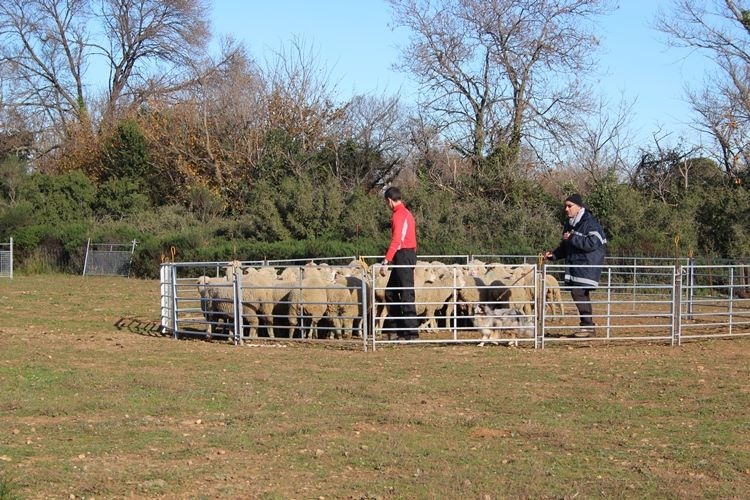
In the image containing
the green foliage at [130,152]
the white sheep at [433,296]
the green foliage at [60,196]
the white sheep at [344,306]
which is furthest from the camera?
the green foliage at [130,152]

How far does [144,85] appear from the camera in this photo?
57906mm

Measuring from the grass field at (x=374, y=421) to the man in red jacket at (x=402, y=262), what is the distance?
22.6 inches

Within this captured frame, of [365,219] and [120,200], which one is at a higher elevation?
[120,200]

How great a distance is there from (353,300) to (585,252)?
3.66m

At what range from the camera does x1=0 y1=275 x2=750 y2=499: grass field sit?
655 centimetres

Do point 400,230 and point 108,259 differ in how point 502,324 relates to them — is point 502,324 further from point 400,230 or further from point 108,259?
point 108,259

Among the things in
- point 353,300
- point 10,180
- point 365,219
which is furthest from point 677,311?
point 10,180

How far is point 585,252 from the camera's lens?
14273 mm

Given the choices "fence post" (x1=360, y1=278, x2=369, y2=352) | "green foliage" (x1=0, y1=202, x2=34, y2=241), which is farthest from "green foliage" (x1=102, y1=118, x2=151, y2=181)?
"fence post" (x1=360, y1=278, x2=369, y2=352)

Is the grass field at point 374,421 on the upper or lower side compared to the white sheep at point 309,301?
lower

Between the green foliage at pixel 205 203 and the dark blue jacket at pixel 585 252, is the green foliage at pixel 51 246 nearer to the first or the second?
the green foliage at pixel 205 203

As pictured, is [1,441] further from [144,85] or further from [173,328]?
[144,85]

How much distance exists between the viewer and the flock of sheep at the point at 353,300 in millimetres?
14062

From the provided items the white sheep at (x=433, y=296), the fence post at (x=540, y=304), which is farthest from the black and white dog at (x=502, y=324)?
the white sheep at (x=433, y=296)
